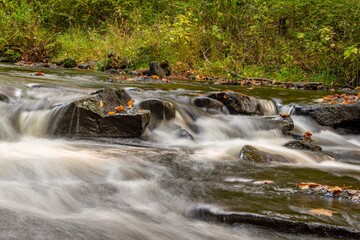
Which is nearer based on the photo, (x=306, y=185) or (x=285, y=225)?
(x=285, y=225)

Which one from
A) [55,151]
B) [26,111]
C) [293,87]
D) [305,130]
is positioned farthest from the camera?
[293,87]

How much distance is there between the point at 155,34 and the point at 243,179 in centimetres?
925

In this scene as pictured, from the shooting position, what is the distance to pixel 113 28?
13883 mm

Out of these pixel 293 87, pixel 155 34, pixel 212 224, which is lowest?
pixel 212 224

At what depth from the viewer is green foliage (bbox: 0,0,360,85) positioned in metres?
10.6

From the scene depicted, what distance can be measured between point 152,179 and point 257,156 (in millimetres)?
1218

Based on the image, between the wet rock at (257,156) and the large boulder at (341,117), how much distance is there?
90.5 inches

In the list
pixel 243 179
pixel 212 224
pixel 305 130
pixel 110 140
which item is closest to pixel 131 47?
pixel 305 130

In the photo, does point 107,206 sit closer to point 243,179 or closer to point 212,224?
point 212,224

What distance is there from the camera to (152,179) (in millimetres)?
3549

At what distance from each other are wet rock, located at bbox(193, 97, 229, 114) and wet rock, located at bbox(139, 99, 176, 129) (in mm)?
873

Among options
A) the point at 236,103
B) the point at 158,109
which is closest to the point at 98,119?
the point at 158,109

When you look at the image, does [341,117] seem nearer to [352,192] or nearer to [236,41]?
[352,192]

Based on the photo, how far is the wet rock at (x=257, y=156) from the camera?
4.23 m
